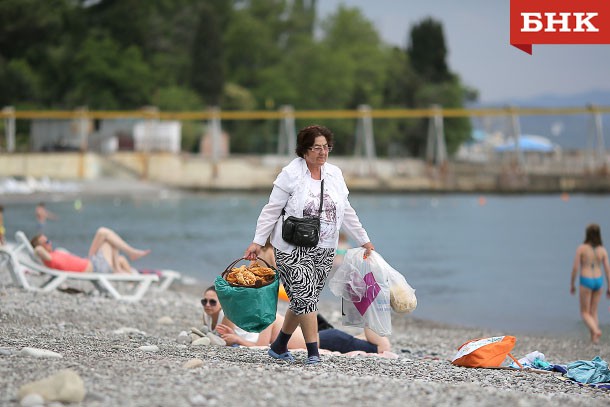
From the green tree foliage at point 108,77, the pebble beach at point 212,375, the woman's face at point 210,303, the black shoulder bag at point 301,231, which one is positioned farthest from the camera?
the green tree foliage at point 108,77

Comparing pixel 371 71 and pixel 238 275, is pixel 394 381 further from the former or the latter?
pixel 371 71

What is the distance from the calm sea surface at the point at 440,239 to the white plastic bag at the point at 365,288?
6669 mm

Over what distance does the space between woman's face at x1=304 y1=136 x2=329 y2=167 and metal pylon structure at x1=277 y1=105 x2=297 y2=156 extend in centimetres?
5523

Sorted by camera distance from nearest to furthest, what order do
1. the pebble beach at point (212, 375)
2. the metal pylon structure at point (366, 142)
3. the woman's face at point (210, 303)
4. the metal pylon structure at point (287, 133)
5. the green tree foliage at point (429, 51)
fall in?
the pebble beach at point (212, 375) → the woman's face at point (210, 303) → the metal pylon structure at point (287, 133) → the metal pylon structure at point (366, 142) → the green tree foliage at point (429, 51)

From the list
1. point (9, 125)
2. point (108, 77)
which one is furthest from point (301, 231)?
point (108, 77)

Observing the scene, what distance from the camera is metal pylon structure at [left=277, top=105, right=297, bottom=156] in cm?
6212

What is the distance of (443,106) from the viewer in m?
77.6

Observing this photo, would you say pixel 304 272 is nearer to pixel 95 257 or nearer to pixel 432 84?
pixel 95 257

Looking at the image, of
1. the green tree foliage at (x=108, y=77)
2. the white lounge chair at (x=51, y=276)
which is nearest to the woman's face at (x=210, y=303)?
the white lounge chair at (x=51, y=276)

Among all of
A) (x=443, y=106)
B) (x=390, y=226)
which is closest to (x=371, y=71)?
(x=443, y=106)

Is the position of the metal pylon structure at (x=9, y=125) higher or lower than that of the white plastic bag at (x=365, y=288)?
higher

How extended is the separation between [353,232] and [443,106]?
71.7 metres

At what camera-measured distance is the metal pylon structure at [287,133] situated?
204 ft

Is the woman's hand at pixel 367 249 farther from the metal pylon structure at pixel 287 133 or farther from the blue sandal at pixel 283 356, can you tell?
the metal pylon structure at pixel 287 133
